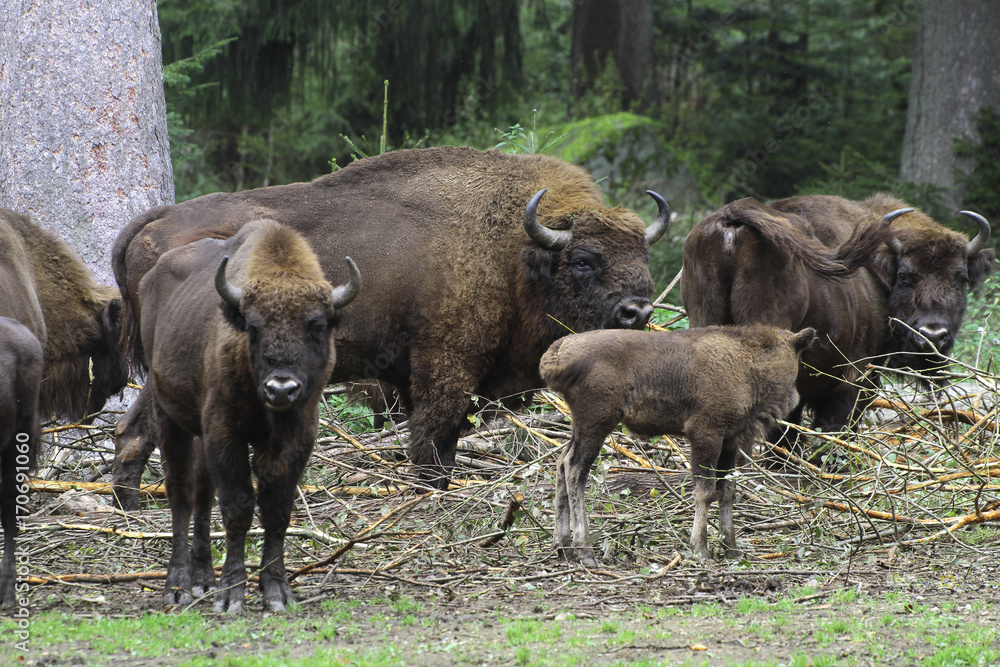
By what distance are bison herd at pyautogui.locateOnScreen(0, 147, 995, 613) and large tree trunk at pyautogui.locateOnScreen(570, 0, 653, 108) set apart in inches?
464

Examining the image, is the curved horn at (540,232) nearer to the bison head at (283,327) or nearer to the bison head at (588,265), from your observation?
the bison head at (588,265)

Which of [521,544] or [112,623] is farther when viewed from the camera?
[521,544]

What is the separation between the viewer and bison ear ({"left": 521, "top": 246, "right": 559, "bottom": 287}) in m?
7.53

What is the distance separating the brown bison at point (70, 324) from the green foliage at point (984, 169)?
1174cm

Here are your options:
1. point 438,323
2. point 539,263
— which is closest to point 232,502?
point 438,323

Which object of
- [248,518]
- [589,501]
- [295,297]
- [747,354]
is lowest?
[589,501]

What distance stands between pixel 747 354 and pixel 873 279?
290cm

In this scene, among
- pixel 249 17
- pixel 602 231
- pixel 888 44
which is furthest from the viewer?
pixel 888 44

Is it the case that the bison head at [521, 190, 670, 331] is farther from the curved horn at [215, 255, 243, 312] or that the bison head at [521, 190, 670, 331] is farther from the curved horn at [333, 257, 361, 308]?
the curved horn at [215, 255, 243, 312]

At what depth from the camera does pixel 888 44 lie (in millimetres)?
21250

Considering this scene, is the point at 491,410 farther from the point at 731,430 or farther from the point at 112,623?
the point at 112,623

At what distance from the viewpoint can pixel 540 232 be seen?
7449mm

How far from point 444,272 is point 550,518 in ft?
6.35

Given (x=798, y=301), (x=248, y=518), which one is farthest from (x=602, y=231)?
(x=248, y=518)
